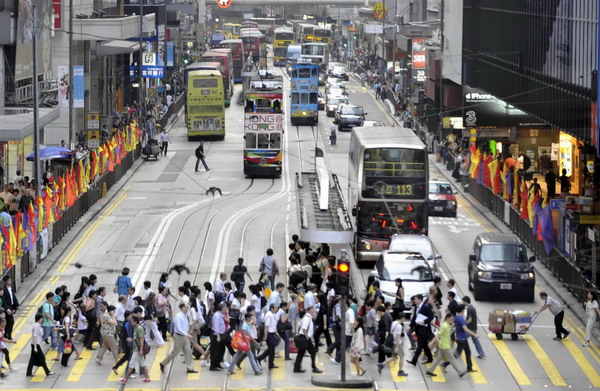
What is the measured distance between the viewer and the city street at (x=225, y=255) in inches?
1144

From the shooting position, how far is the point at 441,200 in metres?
53.9

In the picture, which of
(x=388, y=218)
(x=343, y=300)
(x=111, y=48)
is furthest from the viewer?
(x=111, y=48)

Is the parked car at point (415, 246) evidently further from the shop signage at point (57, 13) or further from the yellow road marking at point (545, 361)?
the shop signage at point (57, 13)

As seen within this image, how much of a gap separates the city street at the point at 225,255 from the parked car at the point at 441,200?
0.36 metres

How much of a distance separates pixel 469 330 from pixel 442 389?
1812mm

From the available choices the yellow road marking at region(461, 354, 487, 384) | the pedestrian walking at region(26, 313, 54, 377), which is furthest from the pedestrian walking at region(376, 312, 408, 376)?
the pedestrian walking at region(26, 313, 54, 377)

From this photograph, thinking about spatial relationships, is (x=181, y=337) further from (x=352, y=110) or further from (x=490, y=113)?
(x=352, y=110)

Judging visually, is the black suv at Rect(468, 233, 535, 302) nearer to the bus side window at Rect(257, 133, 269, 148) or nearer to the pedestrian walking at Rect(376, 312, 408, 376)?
the pedestrian walking at Rect(376, 312, 408, 376)

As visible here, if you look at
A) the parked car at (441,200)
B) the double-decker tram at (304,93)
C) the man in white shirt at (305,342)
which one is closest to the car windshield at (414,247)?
the man in white shirt at (305,342)

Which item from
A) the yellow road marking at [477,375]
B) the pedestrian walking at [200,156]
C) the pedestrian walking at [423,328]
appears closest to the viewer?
the yellow road marking at [477,375]

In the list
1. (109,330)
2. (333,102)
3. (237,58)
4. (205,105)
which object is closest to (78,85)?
(205,105)

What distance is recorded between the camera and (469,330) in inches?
1169

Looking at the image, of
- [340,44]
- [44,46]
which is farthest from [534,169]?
[340,44]

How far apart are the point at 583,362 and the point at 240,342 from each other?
26.2ft
